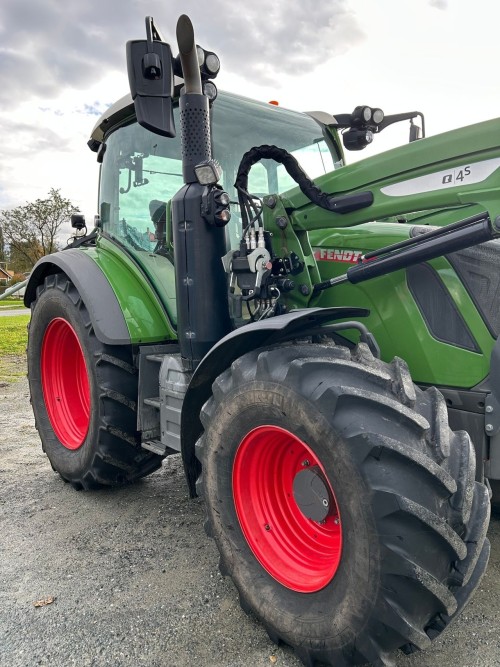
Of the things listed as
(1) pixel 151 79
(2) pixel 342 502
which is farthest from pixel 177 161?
(2) pixel 342 502

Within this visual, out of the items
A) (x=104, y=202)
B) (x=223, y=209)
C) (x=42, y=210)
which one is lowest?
(x=223, y=209)

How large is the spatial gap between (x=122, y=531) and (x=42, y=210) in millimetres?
33999

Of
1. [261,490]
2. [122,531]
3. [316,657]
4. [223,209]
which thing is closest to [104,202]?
[223,209]

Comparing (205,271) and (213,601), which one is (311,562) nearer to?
(213,601)

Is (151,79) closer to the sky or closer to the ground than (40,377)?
closer to the sky

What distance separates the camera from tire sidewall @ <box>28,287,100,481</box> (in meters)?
3.13

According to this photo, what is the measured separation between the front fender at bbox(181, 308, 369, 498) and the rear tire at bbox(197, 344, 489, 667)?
0.26 feet

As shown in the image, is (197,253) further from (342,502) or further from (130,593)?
(130,593)

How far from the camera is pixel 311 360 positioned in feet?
6.07

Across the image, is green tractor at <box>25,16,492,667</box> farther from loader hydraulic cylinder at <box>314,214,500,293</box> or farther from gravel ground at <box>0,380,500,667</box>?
gravel ground at <box>0,380,500,667</box>

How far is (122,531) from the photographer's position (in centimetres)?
297

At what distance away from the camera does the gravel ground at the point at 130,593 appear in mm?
1990

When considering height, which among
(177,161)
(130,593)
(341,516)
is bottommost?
(130,593)

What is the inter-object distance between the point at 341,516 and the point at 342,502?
0.05 meters
